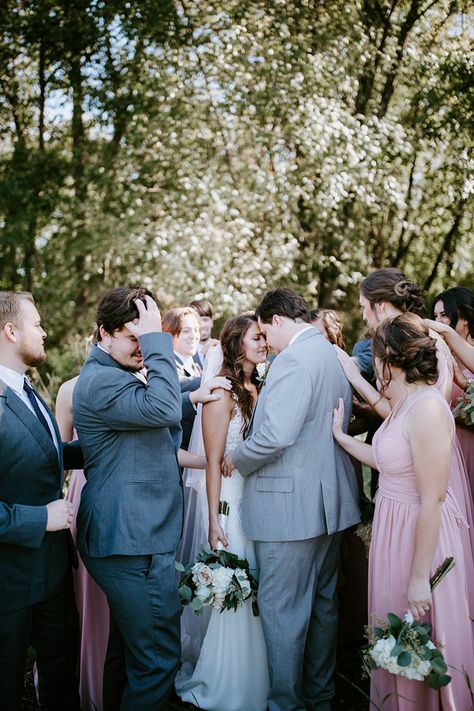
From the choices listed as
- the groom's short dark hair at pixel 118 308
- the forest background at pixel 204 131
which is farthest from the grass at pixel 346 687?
the forest background at pixel 204 131

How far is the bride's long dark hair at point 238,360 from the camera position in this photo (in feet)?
13.2

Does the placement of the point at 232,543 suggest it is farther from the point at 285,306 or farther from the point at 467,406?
the point at 467,406

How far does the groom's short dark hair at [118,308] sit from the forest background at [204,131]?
20.7 ft

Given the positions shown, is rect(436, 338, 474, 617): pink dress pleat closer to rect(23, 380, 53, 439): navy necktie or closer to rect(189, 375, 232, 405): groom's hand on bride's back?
rect(189, 375, 232, 405): groom's hand on bride's back

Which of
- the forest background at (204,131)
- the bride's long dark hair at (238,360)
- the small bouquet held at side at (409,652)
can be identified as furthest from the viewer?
the forest background at (204,131)

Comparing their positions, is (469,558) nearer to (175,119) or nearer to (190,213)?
(190,213)

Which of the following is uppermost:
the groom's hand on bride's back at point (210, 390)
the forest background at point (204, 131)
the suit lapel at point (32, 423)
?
the forest background at point (204, 131)

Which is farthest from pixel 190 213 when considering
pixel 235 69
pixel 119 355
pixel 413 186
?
pixel 119 355

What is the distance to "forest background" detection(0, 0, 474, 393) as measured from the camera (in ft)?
31.9

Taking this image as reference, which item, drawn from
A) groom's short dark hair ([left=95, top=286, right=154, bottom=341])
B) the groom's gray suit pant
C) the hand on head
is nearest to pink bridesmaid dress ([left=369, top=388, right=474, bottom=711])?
the groom's gray suit pant

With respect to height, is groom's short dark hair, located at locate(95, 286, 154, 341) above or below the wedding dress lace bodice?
above

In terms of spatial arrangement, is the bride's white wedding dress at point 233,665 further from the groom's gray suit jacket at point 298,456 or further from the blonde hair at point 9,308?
the blonde hair at point 9,308

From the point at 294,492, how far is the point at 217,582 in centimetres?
64

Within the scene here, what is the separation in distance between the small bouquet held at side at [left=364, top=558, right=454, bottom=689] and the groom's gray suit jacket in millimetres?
621
